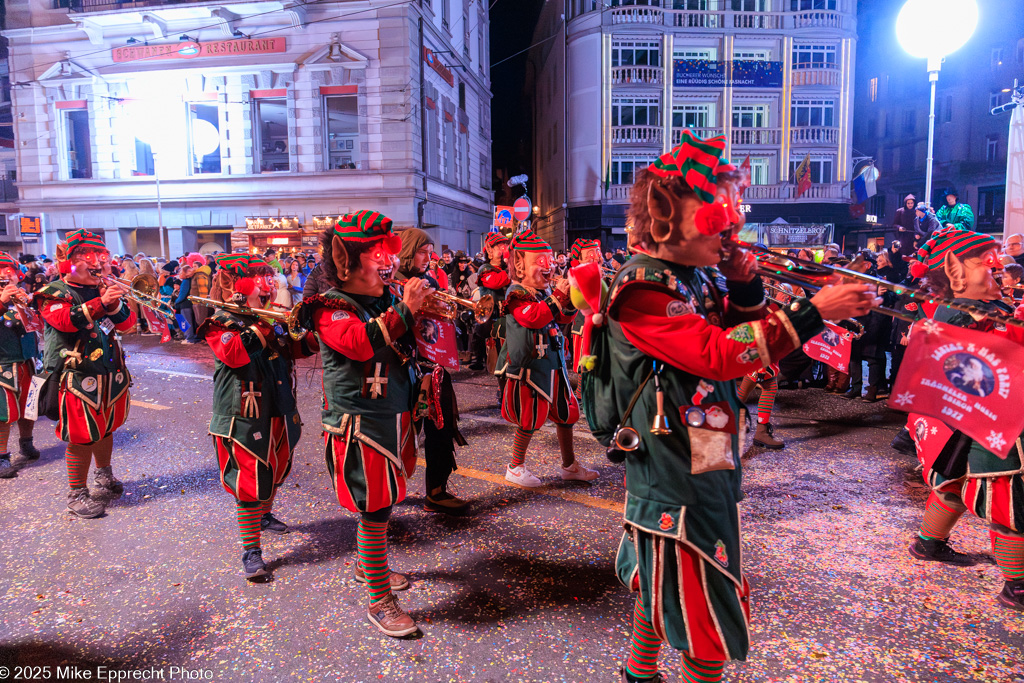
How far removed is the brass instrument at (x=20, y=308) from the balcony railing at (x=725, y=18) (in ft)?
98.4

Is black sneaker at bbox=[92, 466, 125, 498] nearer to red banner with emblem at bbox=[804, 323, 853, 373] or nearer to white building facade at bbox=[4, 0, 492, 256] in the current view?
red banner with emblem at bbox=[804, 323, 853, 373]

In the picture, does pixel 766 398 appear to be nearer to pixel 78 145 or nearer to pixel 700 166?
pixel 700 166

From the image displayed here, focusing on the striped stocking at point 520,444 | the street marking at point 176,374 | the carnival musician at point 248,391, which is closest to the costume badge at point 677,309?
the carnival musician at point 248,391

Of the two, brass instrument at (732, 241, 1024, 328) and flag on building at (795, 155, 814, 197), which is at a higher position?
flag on building at (795, 155, 814, 197)

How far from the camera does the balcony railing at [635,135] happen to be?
30.9 meters

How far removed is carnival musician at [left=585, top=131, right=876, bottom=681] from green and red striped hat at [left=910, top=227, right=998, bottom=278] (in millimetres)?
2323

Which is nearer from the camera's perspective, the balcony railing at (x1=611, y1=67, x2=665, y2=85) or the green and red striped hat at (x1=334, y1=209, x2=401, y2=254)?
the green and red striped hat at (x1=334, y1=209, x2=401, y2=254)

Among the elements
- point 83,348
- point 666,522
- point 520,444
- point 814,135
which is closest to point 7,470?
point 83,348

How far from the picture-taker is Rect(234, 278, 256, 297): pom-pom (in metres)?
3.90

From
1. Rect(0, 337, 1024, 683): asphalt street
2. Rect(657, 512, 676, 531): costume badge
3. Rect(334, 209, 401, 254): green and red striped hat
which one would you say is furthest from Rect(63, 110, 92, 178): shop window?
Rect(657, 512, 676, 531): costume badge

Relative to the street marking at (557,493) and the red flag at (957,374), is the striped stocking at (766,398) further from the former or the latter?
the red flag at (957,374)

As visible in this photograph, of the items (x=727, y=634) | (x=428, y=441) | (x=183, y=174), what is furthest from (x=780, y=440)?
(x=183, y=174)

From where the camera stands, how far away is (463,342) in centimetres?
1309

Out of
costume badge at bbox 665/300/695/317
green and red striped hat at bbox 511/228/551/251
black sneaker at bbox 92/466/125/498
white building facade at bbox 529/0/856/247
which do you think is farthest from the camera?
white building facade at bbox 529/0/856/247
